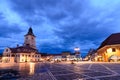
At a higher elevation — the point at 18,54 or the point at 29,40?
the point at 29,40

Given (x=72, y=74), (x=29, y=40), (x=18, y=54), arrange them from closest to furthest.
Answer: (x=72, y=74), (x=18, y=54), (x=29, y=40)

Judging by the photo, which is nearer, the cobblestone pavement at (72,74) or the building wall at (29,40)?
the cobblestone pavement at (72,74)

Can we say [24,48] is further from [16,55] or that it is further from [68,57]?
[68,57]

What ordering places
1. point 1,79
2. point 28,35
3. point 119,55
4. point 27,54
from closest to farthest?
1. point 1,79
2. point 119,55
3. point 27,54
4. point 28,35

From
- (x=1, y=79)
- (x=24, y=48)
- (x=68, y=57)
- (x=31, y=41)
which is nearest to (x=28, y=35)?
(x=31, y=41)

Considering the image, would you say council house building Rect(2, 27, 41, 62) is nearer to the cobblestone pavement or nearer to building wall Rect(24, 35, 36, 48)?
building wall Rect(24, 35, 36, 48)

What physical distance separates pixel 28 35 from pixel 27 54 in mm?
21915

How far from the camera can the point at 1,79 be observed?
9.83 metres

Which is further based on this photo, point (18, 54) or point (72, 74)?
point (18, 54)

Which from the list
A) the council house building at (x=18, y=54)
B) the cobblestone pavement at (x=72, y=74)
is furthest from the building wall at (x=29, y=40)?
the cobblestone pavement at (x=72, y=74)

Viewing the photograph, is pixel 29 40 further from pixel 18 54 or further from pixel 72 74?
pixel 72 74

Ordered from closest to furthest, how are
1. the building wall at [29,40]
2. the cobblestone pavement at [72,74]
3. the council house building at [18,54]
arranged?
the cobblestone pavement at [72,74] < the council house building at [18,54] < the building wall at [29,40]

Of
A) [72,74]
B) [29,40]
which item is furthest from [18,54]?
[72,74]

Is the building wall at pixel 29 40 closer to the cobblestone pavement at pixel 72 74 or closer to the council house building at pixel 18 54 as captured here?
the council house building at pixel 18 54
